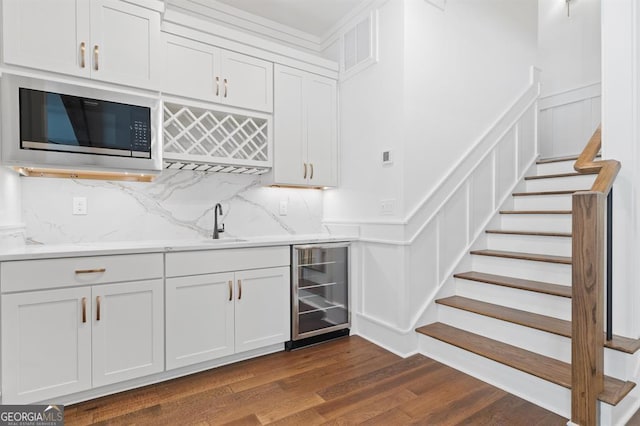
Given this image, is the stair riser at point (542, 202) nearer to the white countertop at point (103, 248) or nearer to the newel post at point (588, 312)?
the newel post at point (588, 312)

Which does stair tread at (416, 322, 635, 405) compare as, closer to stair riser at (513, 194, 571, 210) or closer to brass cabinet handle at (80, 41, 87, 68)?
stair riser at (513, 194, 571, 210)

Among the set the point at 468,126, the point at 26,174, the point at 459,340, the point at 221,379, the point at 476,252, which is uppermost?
the point at 468,126

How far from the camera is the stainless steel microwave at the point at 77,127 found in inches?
77.5

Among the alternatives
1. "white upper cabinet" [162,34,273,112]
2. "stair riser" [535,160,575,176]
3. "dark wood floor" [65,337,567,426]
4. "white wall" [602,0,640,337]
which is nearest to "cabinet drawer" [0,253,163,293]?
"dark wood floor" [65,337,567,426]

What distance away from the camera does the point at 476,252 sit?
308 cm

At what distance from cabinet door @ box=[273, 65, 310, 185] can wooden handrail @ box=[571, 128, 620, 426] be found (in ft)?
6.92

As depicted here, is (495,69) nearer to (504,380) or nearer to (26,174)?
(504,380)

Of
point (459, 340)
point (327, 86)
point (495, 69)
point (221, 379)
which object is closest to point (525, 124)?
point (495, 69)

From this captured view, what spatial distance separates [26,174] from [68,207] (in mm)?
321

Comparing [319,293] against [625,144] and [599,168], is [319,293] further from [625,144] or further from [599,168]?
[625,144]

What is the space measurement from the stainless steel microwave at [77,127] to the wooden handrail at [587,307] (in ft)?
8.66

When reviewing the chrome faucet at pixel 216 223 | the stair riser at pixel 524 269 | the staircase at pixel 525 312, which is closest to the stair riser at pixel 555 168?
the staircase at pixel 525 312

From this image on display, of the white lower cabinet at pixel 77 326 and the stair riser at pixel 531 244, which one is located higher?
the stair riser at pixel 531 244

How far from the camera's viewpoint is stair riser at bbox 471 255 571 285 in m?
2.51
